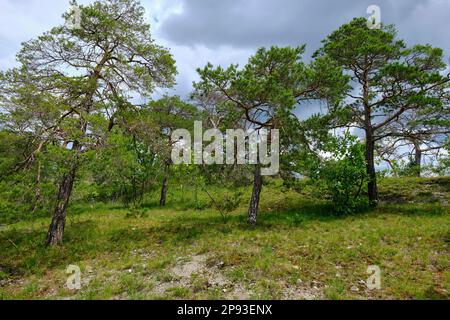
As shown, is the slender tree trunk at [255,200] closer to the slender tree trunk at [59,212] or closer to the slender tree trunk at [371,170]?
the slender tree trunk at [371,170]

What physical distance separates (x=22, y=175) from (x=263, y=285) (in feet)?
34.1

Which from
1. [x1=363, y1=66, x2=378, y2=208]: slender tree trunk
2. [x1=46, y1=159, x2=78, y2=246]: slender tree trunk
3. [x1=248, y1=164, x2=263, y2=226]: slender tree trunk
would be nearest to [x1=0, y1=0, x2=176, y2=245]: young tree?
[x1=46, y1=159, x2=78, y2=246]: slender tree trunk

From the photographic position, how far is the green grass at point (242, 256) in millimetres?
7387

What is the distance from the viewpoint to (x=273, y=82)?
485 inches

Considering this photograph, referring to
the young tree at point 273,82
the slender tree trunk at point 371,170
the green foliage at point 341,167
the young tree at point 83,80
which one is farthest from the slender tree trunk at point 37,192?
the slender tree trunk at point 371,170

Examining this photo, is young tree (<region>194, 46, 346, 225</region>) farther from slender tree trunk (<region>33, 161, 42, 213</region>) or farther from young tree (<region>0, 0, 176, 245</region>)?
slender tree trunk (<region>33, 161, 42, 213</region>)

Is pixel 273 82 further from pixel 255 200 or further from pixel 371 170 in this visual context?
pixel 371 170

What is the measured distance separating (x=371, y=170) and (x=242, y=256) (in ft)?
41.4

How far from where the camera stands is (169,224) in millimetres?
15969

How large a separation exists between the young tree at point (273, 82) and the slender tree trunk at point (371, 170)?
6775 mm

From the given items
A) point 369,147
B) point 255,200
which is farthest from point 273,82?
point 369,147

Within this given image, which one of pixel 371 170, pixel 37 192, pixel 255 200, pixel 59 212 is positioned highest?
pixel 371 170
